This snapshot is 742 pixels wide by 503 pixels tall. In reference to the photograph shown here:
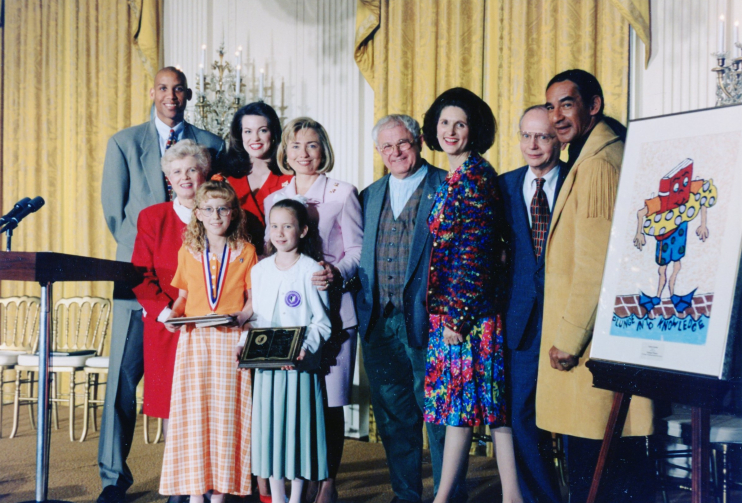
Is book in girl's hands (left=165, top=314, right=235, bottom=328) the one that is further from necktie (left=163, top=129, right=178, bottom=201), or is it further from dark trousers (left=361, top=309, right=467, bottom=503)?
necktie (left=163, top=129, right=178, bottom=201)

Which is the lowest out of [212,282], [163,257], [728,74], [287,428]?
[287,428]

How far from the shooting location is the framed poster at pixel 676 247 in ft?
6.55

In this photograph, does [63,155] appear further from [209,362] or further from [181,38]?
[209,362]

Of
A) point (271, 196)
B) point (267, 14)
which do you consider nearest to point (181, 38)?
point (267, 14)

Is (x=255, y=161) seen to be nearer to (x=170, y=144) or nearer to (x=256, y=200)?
(x=256, y=200)

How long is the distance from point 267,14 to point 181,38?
740mm

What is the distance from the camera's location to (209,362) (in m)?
2.83

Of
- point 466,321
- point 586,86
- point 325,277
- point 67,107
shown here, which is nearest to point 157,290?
point 325,277

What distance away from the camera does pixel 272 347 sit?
2682 mm

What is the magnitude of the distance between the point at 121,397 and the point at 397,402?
4.37ft

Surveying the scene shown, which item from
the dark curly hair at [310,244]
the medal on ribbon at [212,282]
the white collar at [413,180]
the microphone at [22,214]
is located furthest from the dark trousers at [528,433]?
the microphone at [22,214]

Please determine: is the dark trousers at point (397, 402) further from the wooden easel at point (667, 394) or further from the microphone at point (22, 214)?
the microphone at point (22, 214)

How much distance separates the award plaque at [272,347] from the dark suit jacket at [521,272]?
0.84m

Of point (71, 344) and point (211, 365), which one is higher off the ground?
point (211, 365)
